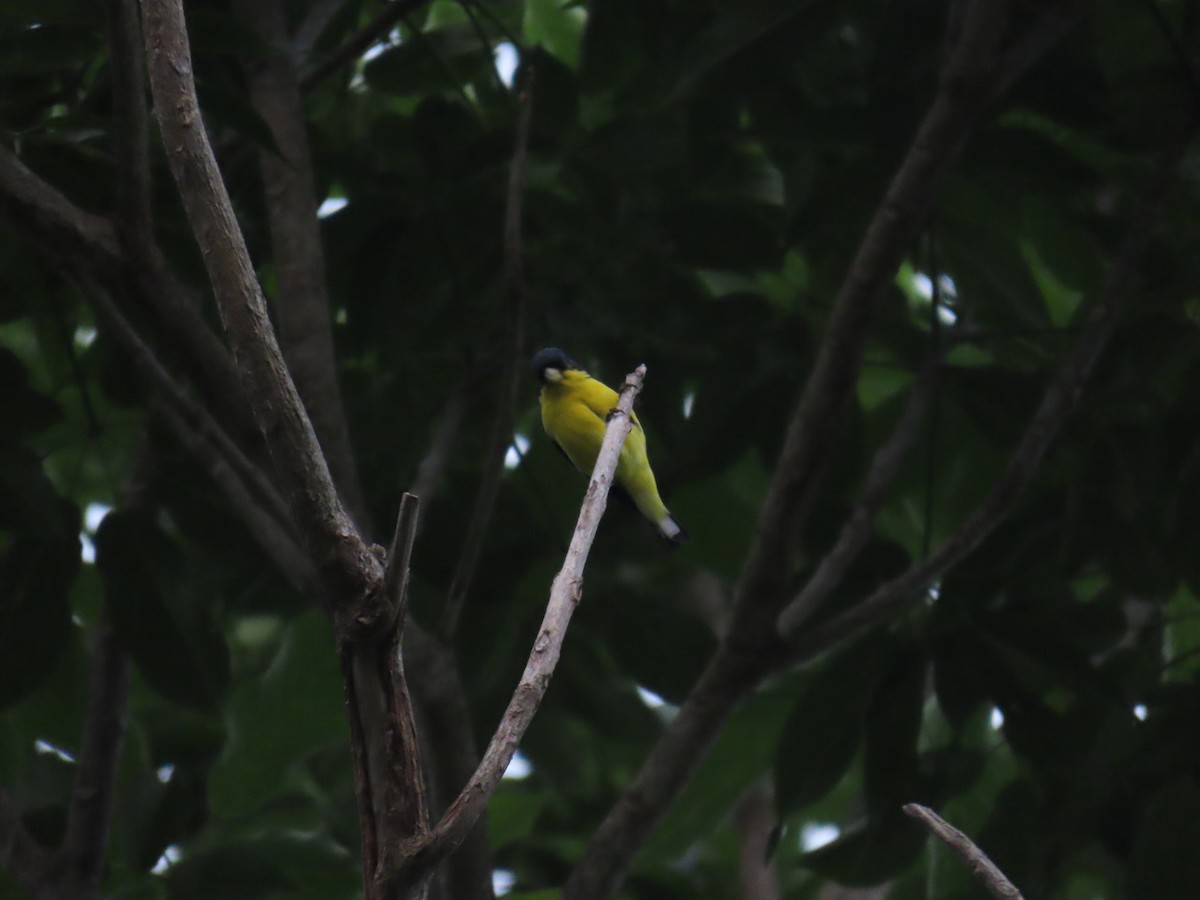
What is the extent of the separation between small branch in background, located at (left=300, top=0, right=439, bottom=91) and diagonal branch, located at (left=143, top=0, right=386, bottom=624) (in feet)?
6.34

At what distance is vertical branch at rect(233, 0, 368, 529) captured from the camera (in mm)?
3221

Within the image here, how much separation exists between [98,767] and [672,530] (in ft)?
5.13

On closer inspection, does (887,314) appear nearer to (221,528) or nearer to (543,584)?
(543,584)

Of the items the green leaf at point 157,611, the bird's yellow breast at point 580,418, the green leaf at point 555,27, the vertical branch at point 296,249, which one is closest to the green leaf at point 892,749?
the bird's yellow breast at point 580,418

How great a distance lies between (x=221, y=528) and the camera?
3.87m

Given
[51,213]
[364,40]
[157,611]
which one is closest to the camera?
[51,213]

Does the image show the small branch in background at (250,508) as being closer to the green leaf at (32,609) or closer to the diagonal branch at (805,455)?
the green leaf at (32,609)

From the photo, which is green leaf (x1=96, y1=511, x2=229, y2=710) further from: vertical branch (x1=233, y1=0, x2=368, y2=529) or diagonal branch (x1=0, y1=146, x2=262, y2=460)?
vertical branch (x1=233, y1=0, x2=368, y2=529)

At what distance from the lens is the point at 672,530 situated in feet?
12.9

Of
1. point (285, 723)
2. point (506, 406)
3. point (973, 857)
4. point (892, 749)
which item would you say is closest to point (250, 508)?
point (506, 406)

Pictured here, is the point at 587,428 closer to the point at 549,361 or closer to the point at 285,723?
the point at 549,361

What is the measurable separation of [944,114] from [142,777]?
2627 mm

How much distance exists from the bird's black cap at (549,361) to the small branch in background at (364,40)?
0.94 metres

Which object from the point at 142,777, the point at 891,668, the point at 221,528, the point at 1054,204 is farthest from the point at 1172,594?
the point at 142,777
